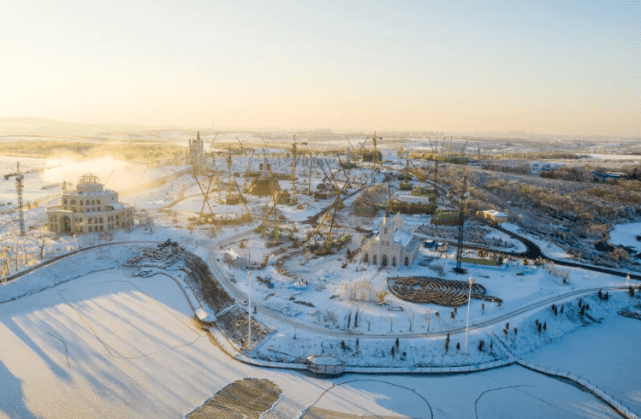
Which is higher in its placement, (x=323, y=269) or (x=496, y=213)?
(x=496, y=213)

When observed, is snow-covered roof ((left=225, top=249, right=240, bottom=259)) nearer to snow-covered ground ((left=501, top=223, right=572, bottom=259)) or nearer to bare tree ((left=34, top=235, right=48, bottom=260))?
bare tree ((left=34, top=235, right=48, bottom=260))

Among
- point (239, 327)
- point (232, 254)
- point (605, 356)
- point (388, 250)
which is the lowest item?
point (605, 356)

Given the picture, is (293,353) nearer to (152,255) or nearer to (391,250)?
(391,250)

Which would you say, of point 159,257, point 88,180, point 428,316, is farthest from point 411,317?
point 88,180

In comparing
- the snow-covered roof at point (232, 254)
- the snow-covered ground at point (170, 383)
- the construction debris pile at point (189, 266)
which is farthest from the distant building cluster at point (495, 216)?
the construction debris pile at point (189, 266)

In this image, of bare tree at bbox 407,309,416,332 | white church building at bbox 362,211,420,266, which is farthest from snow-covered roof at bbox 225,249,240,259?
bare tree at bbox 407,309,416,332

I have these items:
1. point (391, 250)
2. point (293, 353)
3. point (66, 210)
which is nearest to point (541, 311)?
point (391, 250)

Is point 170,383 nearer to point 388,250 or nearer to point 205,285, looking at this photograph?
point 205,285
